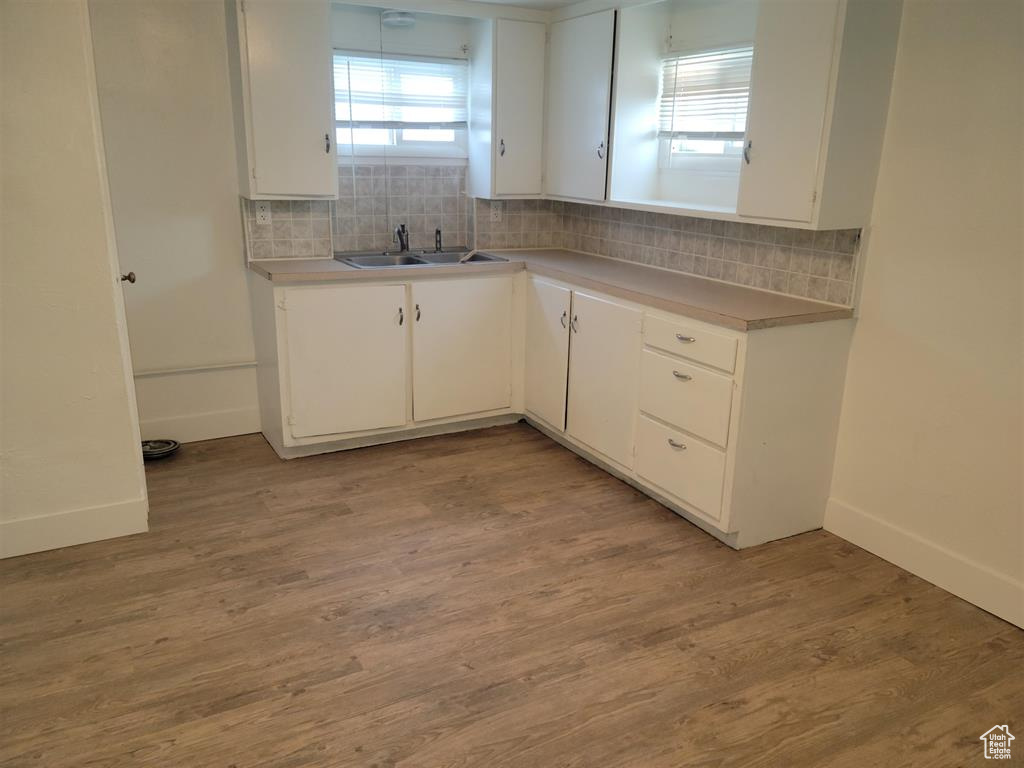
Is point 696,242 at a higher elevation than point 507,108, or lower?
lower

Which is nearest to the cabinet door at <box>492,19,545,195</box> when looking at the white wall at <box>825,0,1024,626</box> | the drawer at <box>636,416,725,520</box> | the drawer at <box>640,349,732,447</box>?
the drawer at <box>640,349,732,447</box>

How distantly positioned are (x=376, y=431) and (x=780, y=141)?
2.30m

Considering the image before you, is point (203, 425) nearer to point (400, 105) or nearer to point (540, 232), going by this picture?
point (400, 105)

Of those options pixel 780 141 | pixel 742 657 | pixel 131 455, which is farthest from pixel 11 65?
pixel 742 657

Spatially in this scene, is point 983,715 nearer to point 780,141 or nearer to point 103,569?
point 780,141

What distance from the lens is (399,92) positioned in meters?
4.16

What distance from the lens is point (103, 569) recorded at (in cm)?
279

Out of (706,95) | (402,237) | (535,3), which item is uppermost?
(535,3)

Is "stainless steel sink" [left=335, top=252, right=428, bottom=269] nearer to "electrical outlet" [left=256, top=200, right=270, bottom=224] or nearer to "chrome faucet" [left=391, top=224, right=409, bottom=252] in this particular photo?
"chrome faucet" [left=391, top=224, right=409, bottom=252]

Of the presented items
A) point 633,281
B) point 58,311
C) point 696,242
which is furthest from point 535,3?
point 58,311

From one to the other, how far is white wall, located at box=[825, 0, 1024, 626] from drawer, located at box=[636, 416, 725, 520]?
2.01ft

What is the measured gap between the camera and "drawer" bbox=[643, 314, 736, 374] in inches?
112

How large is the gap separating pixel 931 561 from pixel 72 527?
320 centimetres

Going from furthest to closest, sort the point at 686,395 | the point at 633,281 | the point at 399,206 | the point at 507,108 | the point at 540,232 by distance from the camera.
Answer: the point at 540,232
the point at 399,206
the point at 507,108
the point at 633,281
the point at 686,395
